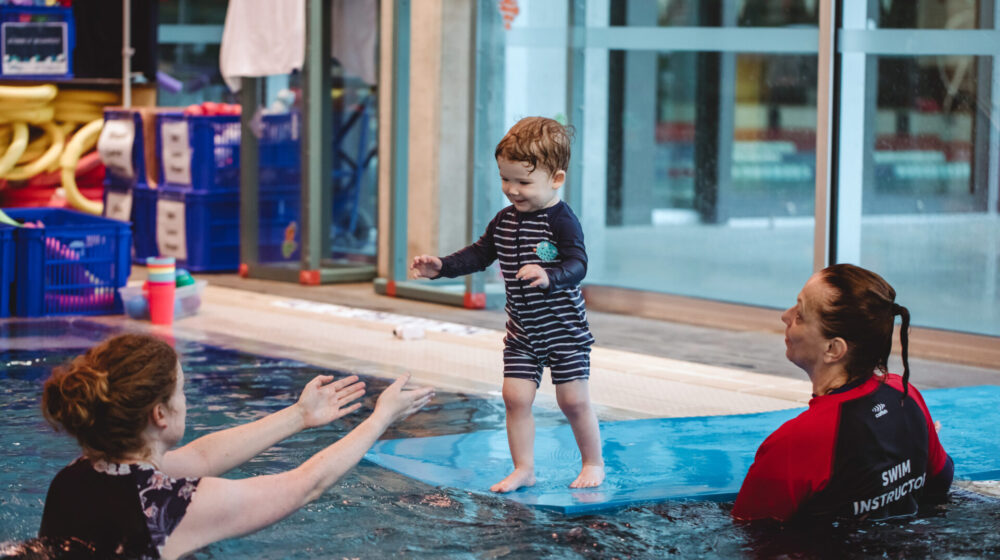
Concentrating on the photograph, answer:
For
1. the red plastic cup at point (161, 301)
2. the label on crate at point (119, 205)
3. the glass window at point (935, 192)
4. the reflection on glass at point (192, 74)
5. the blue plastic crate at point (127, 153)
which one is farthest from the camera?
the reflection on glass at point (192, 74)

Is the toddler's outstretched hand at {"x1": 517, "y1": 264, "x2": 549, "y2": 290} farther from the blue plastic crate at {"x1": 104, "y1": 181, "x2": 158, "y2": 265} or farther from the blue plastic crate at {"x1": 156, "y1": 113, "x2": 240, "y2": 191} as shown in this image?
the blue plastic crate at {"x1": 104, "y1": 181, "x2": 158, "y2": 265}

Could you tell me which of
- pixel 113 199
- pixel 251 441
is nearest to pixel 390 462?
pixel 251 441

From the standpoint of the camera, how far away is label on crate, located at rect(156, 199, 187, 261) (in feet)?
30.2

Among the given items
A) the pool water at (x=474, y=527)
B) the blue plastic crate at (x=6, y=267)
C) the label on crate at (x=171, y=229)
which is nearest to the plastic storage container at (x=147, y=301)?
the blue plastic crate at (x=6, y=267)

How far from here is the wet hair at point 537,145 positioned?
3596mm

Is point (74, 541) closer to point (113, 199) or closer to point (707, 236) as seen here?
point (707, 236)

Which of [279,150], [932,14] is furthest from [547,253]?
[279,150]

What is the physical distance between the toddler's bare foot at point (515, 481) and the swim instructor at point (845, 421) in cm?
70

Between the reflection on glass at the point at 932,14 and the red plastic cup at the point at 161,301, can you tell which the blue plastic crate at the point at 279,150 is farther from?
the reflection on glass at the point at 932,14

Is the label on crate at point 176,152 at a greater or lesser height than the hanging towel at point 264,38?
lesser

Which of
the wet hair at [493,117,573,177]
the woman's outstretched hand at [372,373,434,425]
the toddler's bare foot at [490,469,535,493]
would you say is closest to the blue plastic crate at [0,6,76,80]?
the wet hair at [493,117,573,177]

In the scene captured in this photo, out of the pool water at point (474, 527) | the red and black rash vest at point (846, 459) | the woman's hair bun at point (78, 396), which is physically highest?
the woman's hair bun at point (78, 396)

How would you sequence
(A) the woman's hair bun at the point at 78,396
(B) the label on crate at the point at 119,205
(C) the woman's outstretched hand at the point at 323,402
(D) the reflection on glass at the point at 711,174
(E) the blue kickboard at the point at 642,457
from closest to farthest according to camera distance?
(A) the woman's hair bun at the point at 78,396, (C) the woman's outstretched hand at the point at 323,402, (E) the blue kickboard at the point at 642,457, (D) the reflection on glass at the point at 711,174, (B) the label on crate at the point at 119,205

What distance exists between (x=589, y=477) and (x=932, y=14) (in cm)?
380
